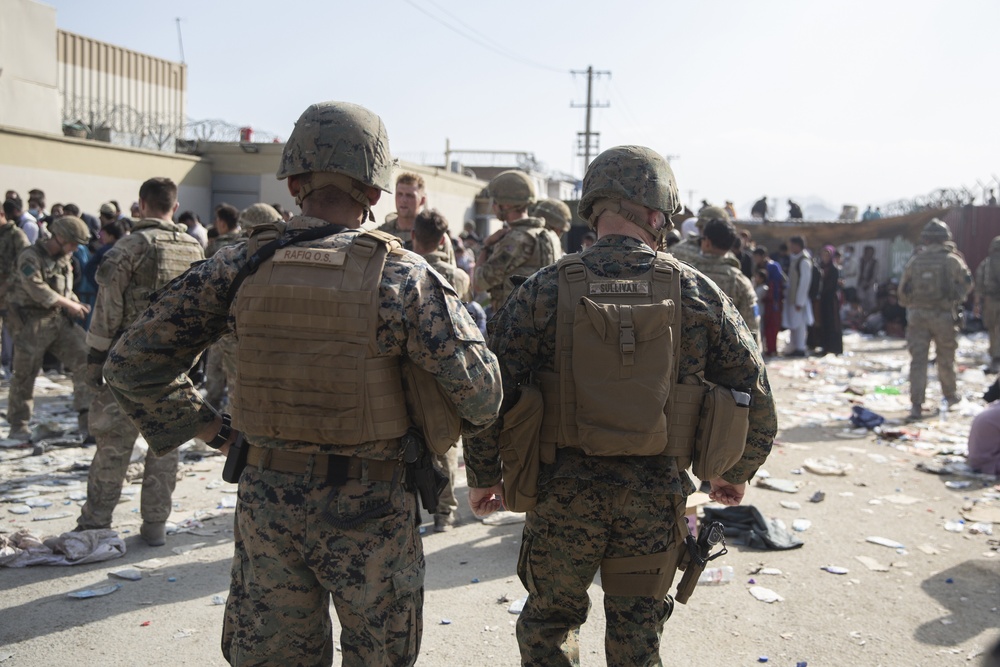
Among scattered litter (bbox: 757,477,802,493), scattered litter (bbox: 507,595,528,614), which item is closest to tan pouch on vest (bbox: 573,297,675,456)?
scattered litter (bbox: 507,595,528,614)

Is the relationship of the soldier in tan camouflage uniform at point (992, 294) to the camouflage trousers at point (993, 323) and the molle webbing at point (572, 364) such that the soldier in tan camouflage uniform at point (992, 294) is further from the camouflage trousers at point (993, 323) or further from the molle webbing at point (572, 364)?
the molle webbing at point (572, 364)

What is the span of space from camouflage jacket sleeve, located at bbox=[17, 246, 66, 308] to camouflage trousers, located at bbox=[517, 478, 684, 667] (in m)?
6.23

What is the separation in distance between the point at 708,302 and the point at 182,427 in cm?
172

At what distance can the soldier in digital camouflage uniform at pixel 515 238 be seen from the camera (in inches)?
228

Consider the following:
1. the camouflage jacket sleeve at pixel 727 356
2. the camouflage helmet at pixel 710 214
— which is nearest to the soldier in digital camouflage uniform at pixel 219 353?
the camouflage helmet at pixel 710 214

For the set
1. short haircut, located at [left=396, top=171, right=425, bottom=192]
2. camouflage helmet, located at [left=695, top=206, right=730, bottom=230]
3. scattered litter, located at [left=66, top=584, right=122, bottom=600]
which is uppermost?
short haircut, located at [left=396, top=171, right=425, bottom=192]

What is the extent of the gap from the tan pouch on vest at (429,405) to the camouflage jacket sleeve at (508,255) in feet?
11.1

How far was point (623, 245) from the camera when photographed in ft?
9.13

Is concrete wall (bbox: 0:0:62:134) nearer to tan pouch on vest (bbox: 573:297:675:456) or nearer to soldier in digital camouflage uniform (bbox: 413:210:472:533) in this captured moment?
soldier in digital camouflage uniform (bbox: 413:210:472:533)

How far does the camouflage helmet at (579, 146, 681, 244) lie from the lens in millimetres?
2814

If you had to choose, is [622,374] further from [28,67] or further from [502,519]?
[28,67]

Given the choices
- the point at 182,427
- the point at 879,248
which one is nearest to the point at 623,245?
the point at 182,427

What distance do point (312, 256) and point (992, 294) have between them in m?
13.0

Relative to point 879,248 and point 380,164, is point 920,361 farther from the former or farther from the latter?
point 879,248
